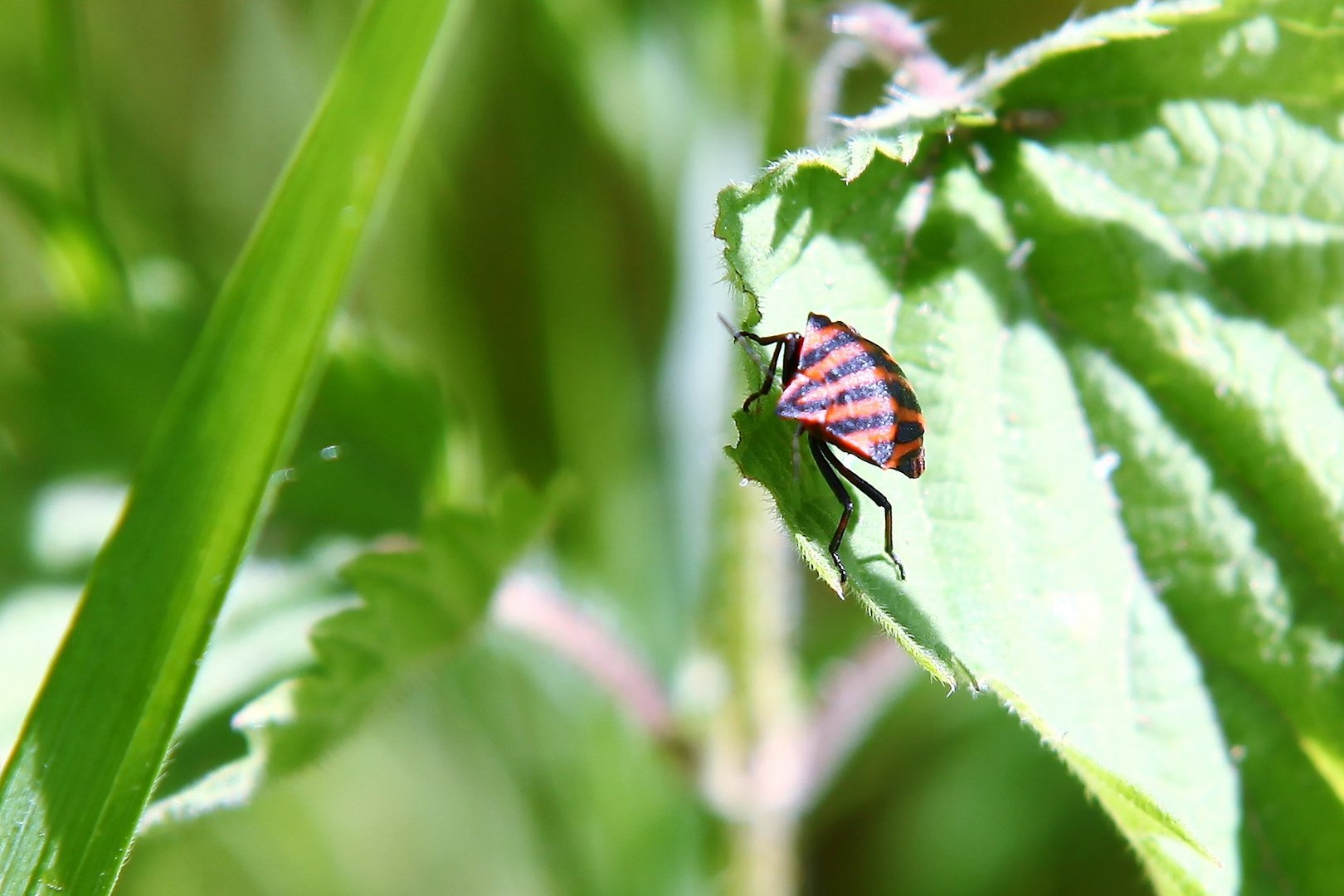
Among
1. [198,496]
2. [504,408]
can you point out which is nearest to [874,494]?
[198,496]

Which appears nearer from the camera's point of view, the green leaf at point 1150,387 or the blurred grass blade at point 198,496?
the blurred grass blade at point 198,496

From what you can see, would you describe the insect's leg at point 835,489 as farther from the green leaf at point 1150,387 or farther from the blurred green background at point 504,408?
the blurred green background at point 504,408

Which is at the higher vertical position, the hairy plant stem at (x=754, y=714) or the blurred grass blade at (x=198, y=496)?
the blurred grass blade at (x=198, y=496)

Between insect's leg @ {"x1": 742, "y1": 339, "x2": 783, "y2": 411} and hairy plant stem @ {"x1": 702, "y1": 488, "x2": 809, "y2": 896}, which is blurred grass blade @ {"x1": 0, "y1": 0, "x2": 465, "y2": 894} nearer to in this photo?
insect's leg @ {"x1": 742, "y1": 339, "x2": 783, "y2": 411}

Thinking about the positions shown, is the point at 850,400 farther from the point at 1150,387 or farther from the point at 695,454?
the point at 695,454

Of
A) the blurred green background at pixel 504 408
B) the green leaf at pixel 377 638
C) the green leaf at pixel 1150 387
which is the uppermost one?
the blurred green background at pixel 504 408

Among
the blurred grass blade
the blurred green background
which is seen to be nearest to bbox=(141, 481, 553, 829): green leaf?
the blurred grass blade

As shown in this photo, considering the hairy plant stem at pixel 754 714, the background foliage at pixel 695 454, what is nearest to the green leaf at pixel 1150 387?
the background foliage at pixel 695 454
